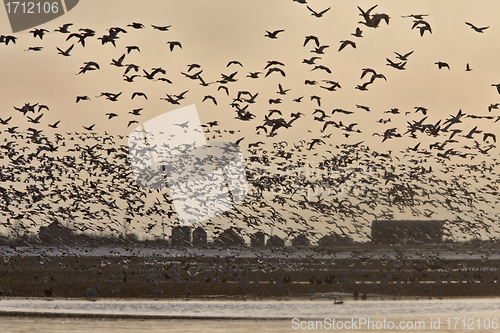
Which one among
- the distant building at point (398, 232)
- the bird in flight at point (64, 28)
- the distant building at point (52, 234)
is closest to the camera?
the bird in flight at point (64, 28)

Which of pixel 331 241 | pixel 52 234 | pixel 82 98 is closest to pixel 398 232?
pixel 331 241

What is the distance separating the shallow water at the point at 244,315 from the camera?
32281mm

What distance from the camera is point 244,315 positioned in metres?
36.1

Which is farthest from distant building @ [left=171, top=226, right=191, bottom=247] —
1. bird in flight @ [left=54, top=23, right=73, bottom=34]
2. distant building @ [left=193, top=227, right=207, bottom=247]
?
bird in flight @ [left=54, top=23, right=73, bottom=34]

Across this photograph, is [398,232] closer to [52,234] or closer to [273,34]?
[52,234]

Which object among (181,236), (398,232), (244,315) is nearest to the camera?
(244,315)

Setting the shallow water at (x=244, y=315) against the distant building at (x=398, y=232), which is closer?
the shallow water at (x=244, y=315)

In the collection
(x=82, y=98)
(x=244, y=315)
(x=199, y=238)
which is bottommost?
(x=244, y=315)

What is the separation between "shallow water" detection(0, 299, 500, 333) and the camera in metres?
32.3

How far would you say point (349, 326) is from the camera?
33188 millimetres

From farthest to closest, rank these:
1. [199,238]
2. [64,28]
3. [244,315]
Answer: [199,238], [244,315], [64,28]

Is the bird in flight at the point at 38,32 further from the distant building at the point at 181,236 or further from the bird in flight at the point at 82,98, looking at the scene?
the distant building at the point at 181,236

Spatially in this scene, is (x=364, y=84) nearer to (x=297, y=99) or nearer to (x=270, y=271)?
(x=297, y=99)

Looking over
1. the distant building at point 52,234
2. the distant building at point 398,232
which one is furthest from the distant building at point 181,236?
the distant building at point 398,232
